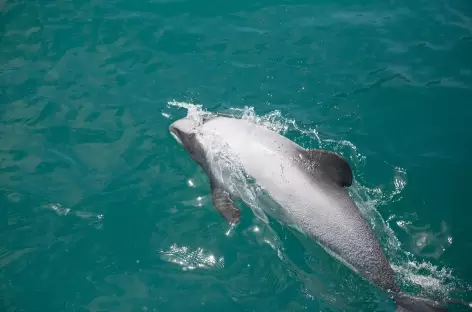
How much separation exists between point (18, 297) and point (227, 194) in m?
4.06

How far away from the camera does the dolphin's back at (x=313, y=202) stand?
Answer: 21.9ft

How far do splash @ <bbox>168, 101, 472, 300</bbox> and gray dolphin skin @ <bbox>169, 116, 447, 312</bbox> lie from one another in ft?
0.96

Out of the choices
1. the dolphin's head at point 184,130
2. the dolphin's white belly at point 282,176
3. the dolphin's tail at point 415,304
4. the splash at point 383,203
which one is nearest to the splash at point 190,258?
the splash at point 383,203

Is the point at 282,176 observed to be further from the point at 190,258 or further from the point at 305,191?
the point at 190,258

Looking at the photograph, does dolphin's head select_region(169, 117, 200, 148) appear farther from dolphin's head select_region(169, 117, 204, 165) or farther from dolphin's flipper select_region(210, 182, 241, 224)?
dolphin's flipper select_region(210, 182, 241, 224)

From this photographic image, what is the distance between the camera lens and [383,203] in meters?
7.92

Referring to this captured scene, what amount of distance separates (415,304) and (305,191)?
2.39 m

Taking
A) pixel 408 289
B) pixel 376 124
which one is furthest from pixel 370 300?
pixel 376 124

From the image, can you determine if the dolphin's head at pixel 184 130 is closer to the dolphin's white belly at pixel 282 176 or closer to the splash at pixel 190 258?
the dolphin's white belly at pixel 282 176

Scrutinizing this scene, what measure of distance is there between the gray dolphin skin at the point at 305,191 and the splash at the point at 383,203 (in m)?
0.29

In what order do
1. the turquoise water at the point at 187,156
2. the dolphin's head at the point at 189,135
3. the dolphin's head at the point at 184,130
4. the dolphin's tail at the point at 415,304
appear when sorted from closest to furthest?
1. the dolphin's tail at the point at 415,304
2. the turquoise water at the point at 187,156
3. the dolphin's head at the point at 189,135
4. the dolphin's head at the point at 184,130

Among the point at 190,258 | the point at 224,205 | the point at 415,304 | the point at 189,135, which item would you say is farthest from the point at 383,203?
the point at 189,135

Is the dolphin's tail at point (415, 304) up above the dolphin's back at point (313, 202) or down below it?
below

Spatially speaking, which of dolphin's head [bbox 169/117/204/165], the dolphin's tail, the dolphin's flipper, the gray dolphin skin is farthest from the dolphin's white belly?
the dolphin's tail
